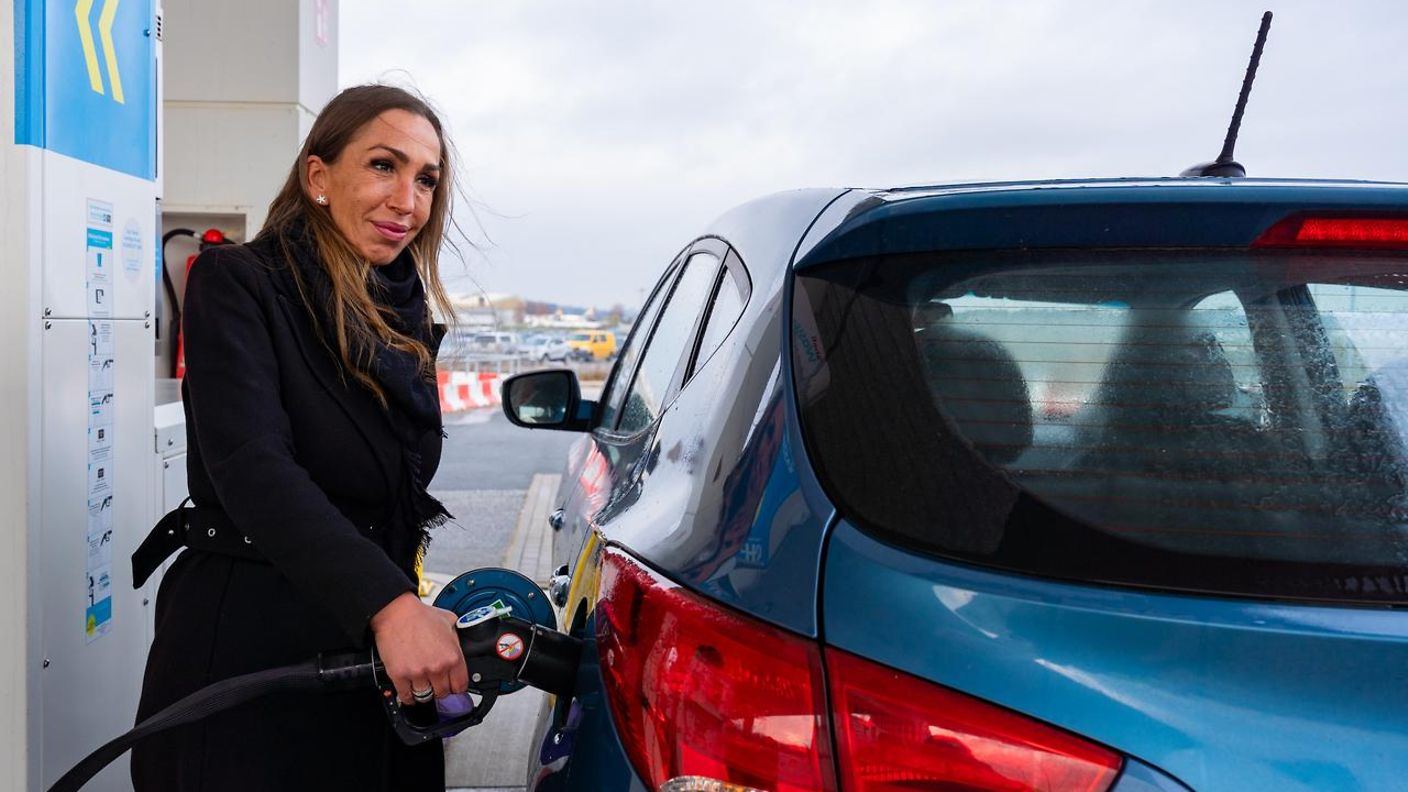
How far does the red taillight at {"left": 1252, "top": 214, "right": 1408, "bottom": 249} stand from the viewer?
4.30 ft

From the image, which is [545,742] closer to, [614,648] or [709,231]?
[614,648]

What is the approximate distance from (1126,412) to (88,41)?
7.87ft

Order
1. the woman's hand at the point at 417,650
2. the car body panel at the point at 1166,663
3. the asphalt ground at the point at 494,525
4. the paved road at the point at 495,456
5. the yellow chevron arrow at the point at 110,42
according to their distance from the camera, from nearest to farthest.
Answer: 1. the car body panel at the point at 1166,663
2. the woman's hand at the point at 417,650
3. the yellow chevron arrow at the point at 110,42
4. the asphalt ground at the point at 494,525
5. the paved road at the point at 495,456

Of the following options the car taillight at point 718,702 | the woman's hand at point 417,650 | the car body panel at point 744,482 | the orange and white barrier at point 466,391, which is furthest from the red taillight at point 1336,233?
the orange and white barrier at point 466,391

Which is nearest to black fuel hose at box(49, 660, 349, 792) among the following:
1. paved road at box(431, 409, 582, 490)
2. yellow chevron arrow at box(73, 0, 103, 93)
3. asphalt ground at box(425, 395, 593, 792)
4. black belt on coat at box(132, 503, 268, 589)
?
black belt on coat at box(132, 503, 268, 589)

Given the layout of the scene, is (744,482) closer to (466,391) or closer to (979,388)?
(979,388)

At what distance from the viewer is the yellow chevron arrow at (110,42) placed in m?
2.72

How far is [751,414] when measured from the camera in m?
1.38

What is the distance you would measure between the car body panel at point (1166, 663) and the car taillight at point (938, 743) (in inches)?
0.6

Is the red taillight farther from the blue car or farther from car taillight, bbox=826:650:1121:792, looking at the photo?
car taillight, bbox=826:650:1121:792

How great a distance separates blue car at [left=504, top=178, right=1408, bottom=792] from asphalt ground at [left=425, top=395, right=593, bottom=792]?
1821 mm

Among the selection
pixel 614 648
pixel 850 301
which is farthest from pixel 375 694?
pixel 850 301

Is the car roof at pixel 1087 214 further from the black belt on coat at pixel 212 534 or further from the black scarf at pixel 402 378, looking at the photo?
the black belt on coat at pixel 212 534

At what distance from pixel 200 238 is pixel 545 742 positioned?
3840 millimetres
